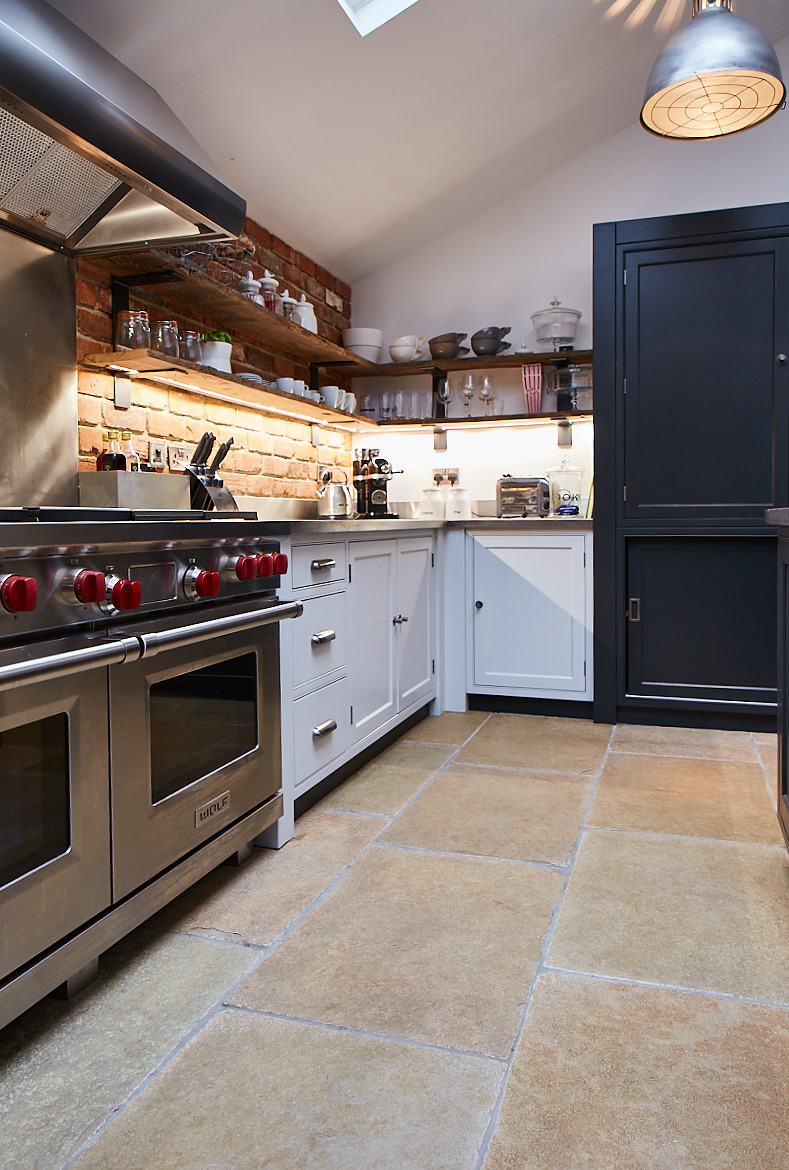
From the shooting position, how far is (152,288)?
281 cm

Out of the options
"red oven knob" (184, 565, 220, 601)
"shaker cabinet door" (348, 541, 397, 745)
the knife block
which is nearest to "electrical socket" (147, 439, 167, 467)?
the knife block

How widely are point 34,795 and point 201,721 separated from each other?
50cm

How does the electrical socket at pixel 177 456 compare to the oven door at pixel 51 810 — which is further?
the electrical socket at pixel 177 456

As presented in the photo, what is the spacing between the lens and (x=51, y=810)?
4.41 feet

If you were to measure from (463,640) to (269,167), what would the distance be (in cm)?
207

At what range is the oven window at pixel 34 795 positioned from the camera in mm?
1257

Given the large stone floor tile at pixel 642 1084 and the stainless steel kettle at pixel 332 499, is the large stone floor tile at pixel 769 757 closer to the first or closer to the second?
the large stone floor tile at pixel 642 1084

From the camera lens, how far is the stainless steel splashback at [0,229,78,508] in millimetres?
2250

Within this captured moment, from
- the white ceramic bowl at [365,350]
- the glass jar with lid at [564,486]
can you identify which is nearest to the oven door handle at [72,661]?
the glass jar with lid at [564,486]

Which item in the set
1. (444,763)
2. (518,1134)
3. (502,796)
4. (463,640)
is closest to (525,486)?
(463,640)

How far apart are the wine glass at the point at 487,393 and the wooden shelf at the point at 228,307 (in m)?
0.58

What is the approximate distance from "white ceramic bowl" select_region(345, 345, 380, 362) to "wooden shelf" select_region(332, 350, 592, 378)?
0.08 metres

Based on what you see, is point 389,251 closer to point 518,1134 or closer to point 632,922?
point 632,922

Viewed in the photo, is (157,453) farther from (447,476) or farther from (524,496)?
(447,476)
